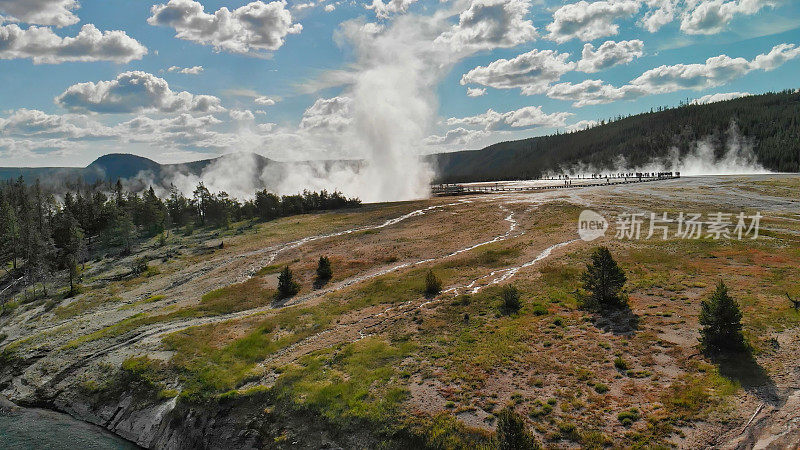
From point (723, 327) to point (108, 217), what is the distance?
504ft

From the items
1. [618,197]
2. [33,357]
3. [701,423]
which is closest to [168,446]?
[33,357]

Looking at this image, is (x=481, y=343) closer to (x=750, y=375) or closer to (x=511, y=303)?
(x=511, y=303)

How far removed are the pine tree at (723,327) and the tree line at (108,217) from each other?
104408mm

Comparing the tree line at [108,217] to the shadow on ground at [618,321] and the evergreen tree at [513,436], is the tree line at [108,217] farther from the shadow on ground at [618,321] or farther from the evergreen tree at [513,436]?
the shadow on ground at [618,321]

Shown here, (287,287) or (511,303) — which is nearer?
(511,303)

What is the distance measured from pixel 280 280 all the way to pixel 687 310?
45.8 meters

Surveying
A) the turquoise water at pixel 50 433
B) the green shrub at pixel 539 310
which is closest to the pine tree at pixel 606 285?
the green shrub at pixel 539 310

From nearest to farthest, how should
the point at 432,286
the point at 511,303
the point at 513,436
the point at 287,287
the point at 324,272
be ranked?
the point at 513,436 < the point at 511,303 < the point at 432,286 < the point at 287,287 < the point at 324,272

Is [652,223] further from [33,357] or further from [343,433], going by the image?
[33,357]

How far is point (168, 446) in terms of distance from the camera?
29.8 meters

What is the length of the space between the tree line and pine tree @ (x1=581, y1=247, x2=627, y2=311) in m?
96.9

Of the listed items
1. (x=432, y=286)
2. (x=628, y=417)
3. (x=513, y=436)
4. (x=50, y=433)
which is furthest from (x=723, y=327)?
(x=50, y=433)

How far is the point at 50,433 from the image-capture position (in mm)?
33062

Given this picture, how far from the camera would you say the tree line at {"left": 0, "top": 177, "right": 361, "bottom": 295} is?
321ft
